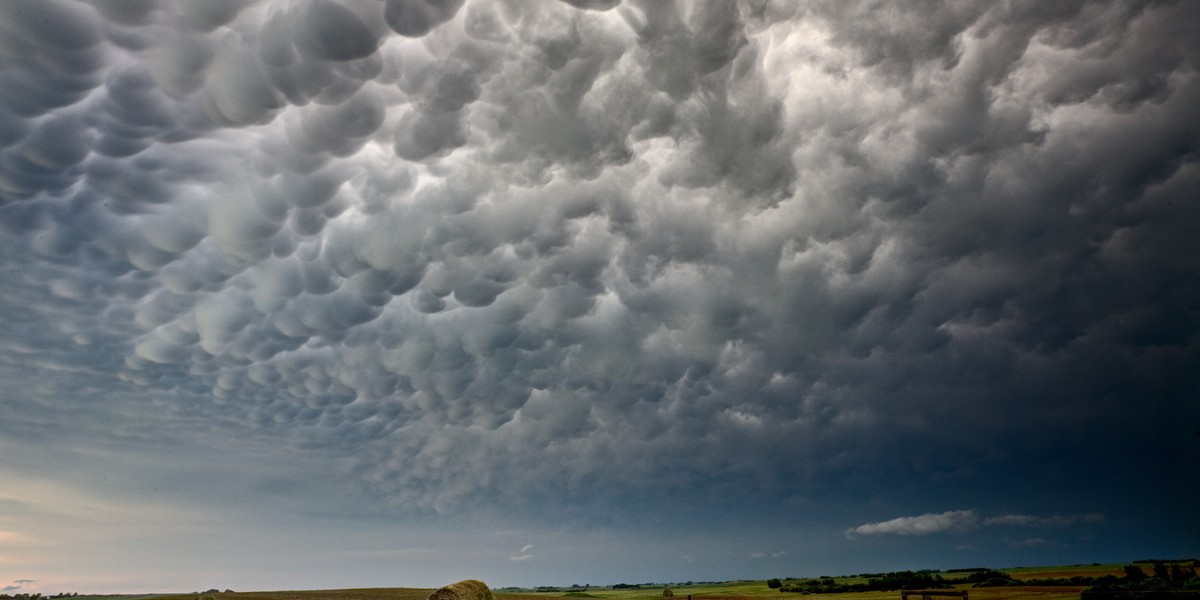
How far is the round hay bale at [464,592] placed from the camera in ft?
193

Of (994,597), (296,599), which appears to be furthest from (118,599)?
(994,597)

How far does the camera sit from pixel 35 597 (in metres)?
117

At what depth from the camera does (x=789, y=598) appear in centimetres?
10369

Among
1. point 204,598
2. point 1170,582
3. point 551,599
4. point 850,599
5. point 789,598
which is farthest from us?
point 551,599

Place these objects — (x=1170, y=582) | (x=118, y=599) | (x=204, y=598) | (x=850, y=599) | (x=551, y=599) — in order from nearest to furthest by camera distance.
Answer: (x=1170, y=582)
(x=204, y=598)
(x=850, y=599)
(x=551, y=599)
(x=118, y=599)

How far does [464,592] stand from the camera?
6031 cm

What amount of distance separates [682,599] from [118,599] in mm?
157546

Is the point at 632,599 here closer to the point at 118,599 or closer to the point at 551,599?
the point at 551,599

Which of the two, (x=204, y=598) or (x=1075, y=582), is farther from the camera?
(x=1075, y=582)

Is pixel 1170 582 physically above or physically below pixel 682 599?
above

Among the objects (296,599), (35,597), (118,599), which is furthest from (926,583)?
(118,599)

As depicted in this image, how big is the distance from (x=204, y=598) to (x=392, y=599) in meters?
36.3

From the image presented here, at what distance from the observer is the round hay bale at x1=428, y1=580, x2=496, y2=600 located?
58.7 m

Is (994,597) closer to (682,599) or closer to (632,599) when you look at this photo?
(682,599)
